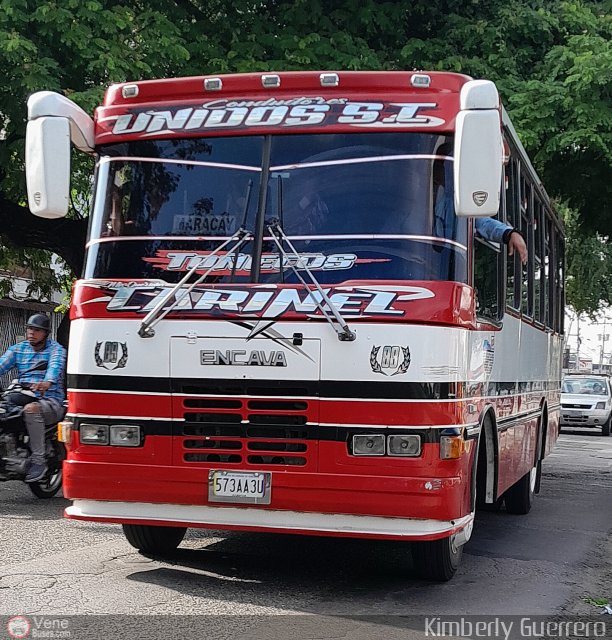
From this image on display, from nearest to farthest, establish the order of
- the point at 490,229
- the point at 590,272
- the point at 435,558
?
the point at 435,558, the point at 490,229, the point at 590,272

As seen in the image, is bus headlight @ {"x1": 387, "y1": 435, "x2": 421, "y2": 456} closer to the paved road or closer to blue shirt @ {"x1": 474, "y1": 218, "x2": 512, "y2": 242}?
the paved road

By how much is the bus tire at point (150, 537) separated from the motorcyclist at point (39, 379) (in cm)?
286

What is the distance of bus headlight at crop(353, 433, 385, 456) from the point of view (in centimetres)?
663

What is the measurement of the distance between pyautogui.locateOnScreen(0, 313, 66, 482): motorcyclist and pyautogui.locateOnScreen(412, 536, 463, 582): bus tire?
4.52 m

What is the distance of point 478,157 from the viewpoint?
6.42 meters

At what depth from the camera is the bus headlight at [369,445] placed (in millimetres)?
6629

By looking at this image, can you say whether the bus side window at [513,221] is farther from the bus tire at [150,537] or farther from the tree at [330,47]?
the tree at [330,47]

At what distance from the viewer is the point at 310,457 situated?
6.69 metres

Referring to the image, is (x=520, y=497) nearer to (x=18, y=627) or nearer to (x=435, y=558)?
(x=435, y=558)

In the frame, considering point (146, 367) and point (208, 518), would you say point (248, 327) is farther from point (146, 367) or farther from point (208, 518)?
point (208, 518)

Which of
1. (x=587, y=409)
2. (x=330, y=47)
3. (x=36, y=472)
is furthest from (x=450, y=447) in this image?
(x=587, y=409)

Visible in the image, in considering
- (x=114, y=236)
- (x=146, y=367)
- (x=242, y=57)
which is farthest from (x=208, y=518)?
(x=242, y=57)

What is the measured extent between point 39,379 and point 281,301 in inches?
192

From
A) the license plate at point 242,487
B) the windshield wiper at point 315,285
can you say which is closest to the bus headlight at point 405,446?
the windshield wiper at point 315,285
